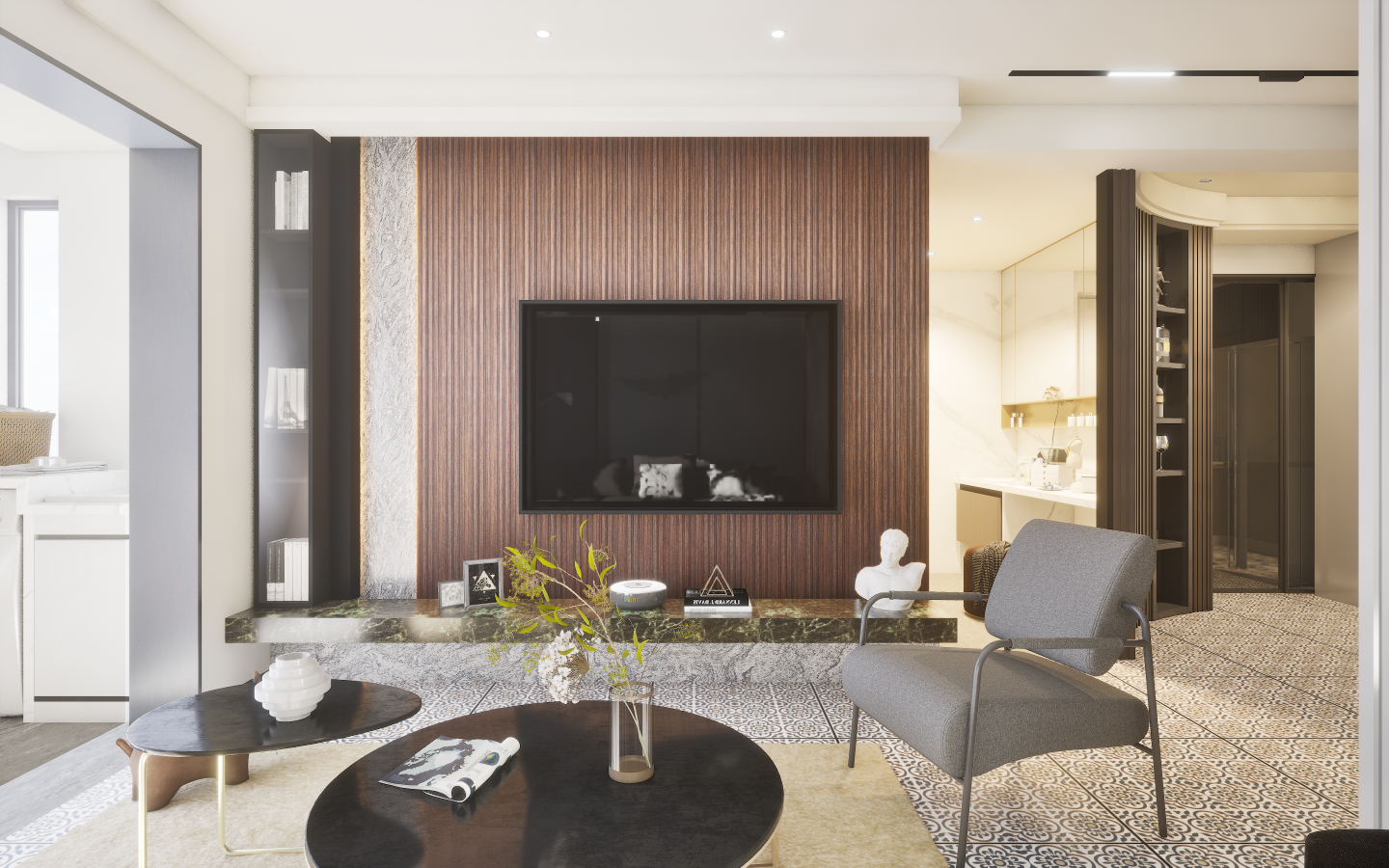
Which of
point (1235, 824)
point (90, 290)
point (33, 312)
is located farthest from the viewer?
point (33, 312)

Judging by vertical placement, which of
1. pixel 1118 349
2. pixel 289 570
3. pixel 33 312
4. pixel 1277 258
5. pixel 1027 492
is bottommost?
pixel 289 570

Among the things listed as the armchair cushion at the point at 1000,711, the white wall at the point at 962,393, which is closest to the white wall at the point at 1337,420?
the white wall at the point at 962,393

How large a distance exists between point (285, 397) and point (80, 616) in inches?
47.7

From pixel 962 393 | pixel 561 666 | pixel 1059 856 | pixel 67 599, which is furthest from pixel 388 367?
pixel 962 393

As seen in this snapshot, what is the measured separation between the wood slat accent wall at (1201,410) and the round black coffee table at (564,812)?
4139 millimetres

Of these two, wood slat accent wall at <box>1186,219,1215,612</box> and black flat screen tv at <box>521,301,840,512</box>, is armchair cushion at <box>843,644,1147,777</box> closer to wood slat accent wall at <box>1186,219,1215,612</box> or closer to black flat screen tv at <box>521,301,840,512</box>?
black flat screen tv at <box>521,301,840,512</box>

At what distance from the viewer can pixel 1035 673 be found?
2.12m

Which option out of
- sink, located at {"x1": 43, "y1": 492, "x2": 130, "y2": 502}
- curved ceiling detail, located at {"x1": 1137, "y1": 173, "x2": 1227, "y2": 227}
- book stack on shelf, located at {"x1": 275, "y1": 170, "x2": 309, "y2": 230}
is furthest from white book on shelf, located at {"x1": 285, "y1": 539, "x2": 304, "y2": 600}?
curved ceiling detail, located at {"x1": 1137, "y1": 173, "x2": 1227, "y2": 227}

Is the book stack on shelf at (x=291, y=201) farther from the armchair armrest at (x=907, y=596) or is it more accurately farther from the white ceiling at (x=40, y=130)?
the armchair armrest at (x=907, y=596)

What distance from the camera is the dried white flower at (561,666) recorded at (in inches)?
64.6

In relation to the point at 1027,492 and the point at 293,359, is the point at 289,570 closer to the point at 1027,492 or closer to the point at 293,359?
the point at 293,359

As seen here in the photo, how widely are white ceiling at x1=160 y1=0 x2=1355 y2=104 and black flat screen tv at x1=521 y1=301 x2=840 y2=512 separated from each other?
111 centimetres

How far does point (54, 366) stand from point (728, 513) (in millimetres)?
3731

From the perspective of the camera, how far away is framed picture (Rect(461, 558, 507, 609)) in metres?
3.37
